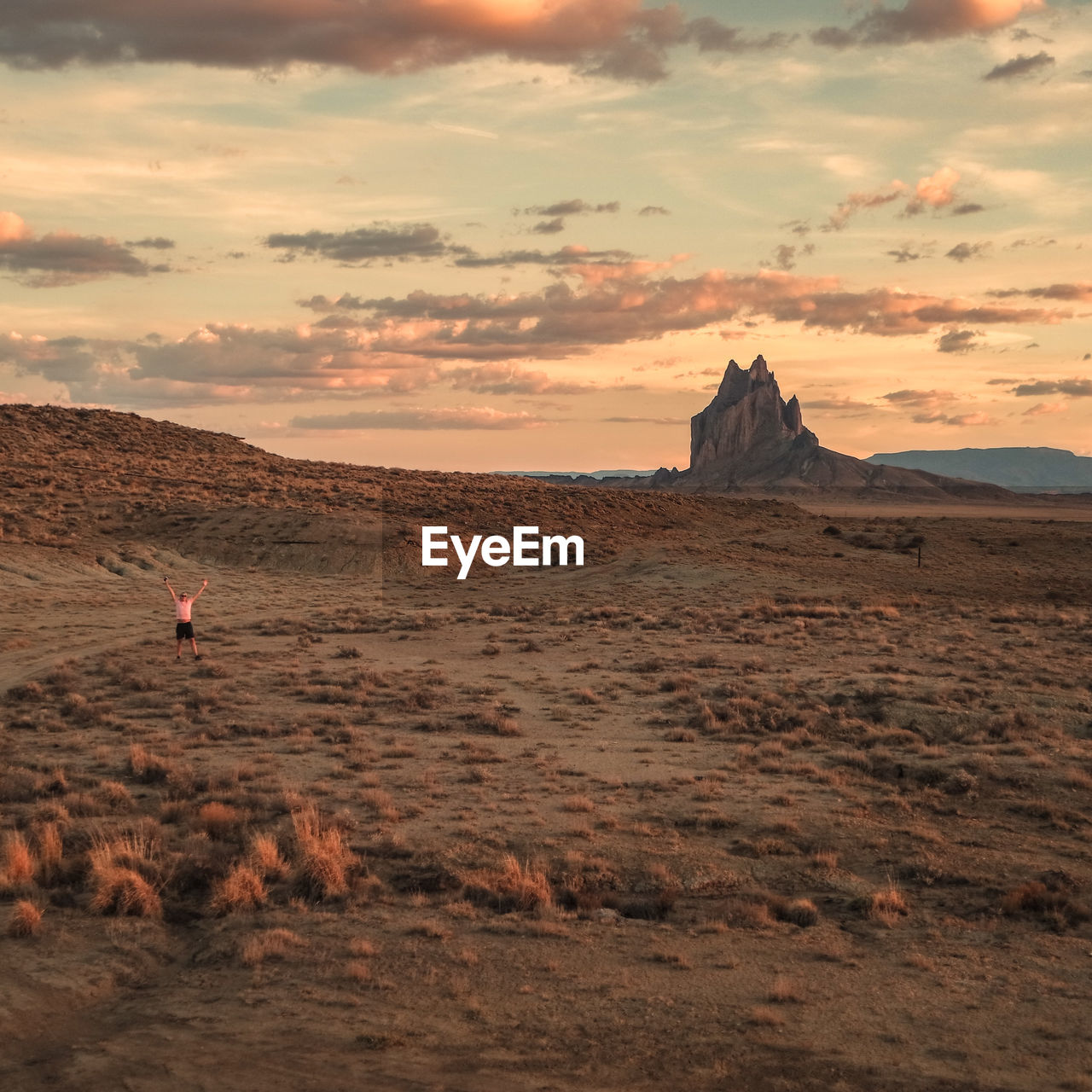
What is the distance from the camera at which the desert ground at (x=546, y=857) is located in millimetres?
7828

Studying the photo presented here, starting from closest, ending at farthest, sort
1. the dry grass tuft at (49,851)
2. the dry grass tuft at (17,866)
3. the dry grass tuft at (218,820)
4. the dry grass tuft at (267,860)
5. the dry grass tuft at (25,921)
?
the dry grass tuft at (25,921) → the dry grass tuft at (17,866) → the dry grass tuft at (49,851) → the dry grass tuft at (267,860) → the dry grass tuft at (218,820)

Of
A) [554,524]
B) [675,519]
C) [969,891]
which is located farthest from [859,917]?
[675,519]

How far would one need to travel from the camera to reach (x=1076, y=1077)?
24.0 ft

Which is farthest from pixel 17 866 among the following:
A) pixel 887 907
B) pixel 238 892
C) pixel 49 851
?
pixel 887 907

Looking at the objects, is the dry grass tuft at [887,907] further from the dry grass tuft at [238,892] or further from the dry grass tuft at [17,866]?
the dry grass tuft at [17,866]

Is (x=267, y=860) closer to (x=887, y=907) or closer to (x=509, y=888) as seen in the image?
(x=509, y=888)

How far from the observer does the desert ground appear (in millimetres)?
7828

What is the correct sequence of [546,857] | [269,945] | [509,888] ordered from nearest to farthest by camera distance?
[269,945], [509,888], [546,857]

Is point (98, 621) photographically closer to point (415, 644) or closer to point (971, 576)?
point (415, 644)

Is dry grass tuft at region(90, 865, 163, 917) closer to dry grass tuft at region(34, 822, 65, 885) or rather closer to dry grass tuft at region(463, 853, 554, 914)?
dry grass tuft at region(34, 822, 65, 885)

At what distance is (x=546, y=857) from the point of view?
1173 cm

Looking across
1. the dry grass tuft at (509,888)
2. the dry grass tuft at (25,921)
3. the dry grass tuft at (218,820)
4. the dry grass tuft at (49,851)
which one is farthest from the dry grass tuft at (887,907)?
the dry grass tuft at (49,851)

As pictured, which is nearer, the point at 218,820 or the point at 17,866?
the point at 17,866

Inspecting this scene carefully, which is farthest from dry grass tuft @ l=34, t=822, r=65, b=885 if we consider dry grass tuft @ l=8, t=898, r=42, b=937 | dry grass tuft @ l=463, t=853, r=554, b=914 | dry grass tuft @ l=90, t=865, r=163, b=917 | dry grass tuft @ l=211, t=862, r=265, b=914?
dry grass tuft @ l=463, t=853, r=554, b=914
